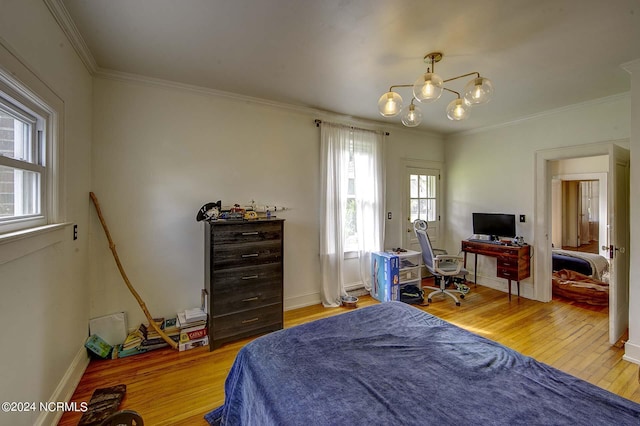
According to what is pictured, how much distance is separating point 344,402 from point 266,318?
192 cm

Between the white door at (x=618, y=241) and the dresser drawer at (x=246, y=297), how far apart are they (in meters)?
3.41

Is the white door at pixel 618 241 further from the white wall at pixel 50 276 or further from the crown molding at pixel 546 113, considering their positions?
the white wall at pixel 50 276

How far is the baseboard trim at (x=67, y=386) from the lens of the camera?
61.2 inches

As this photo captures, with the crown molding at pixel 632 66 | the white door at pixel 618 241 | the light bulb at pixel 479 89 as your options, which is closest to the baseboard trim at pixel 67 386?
the light bulb at pixel 479 89

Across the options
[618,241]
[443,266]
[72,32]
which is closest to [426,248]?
[443,266]

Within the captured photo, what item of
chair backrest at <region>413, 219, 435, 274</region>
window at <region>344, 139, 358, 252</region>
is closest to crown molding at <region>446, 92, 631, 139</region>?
chair backrest at <region>413, 219, 435, 274</region>

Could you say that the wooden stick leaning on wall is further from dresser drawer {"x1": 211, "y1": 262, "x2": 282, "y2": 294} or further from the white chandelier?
the white chandelier

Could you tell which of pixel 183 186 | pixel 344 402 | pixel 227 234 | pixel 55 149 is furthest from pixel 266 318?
pixel 55 149

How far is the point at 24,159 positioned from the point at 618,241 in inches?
197

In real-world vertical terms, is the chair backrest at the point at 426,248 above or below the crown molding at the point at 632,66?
below

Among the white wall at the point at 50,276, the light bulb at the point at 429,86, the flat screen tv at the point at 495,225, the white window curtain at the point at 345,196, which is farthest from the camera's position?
the flat screen tv at the point at 495,225

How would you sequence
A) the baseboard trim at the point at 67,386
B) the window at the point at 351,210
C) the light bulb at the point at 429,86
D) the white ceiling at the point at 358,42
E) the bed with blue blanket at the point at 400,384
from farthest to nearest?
the window at the point at 351,210, the light bulb at the point at 429,86, the white ceiling at the point at 358,42, the baseboard trim at the point at 67,386, the bed with blue blanket at the point at 400,384

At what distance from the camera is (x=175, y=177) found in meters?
2.82

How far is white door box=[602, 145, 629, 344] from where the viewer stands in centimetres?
266
